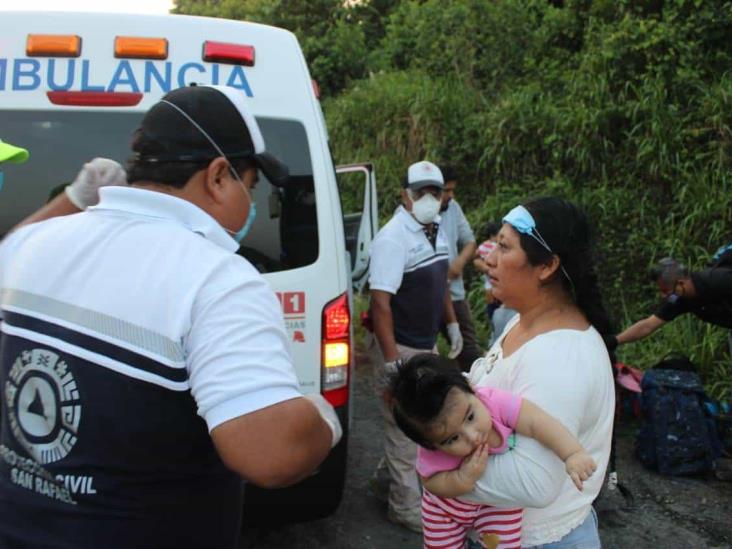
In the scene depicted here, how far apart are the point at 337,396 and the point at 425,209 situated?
56.9 inches

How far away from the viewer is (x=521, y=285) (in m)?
2.03

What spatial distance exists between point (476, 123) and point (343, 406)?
20.2 feet

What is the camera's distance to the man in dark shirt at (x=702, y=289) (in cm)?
398

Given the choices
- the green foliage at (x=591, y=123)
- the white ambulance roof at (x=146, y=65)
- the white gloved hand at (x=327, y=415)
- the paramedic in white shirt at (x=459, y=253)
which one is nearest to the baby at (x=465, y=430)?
the white gloved hand at (x=327, y=415)

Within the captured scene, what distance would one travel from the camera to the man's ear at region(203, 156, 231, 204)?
148 cm

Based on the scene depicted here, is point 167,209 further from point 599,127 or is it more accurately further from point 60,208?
point 599,127

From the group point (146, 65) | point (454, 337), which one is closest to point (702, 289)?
point (454, 337)

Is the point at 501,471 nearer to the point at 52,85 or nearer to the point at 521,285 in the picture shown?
the point at 521,285

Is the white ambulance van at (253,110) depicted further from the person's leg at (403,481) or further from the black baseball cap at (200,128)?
the black baseball cap at (200,128)

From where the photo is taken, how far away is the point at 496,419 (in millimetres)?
1834

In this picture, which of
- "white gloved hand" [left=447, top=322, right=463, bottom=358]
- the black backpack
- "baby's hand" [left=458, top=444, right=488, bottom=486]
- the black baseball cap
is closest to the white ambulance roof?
the black baseball cap

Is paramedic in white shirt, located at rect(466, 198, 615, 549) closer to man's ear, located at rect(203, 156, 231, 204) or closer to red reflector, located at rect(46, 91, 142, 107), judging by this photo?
man's ear, located at rect(203, 156, 231, 204)

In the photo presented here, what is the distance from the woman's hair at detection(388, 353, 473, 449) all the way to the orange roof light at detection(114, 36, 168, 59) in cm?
186

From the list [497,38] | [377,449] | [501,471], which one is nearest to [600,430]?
[501,471]
